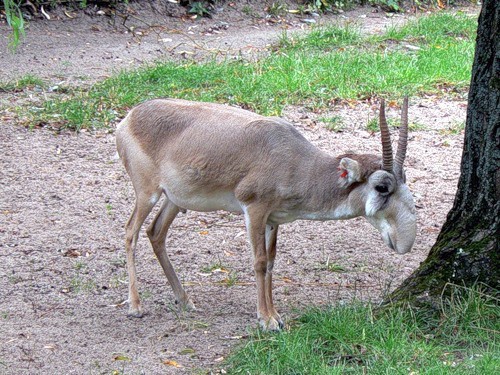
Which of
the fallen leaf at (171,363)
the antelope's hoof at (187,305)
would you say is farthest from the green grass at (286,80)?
the fallen leaf at (171,363)

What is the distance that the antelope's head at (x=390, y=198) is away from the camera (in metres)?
5.04

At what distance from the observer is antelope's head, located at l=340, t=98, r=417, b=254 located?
5.04 meters

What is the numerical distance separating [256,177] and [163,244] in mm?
967

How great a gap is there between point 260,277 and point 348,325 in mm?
787

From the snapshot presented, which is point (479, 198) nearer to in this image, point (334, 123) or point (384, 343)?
point (384, 343)

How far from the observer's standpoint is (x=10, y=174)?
Answer: 26.5 ft

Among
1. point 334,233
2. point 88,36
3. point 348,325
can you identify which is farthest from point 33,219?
point 88,36

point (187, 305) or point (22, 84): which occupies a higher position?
point (187, 305)

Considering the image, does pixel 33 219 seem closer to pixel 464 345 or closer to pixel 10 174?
pixel 10 174

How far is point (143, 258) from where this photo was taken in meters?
6.49

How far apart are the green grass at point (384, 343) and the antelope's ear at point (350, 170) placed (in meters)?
0.76

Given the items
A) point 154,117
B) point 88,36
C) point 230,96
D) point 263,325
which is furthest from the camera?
point 88,36

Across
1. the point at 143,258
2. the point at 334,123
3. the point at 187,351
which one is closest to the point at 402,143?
the point at 187,351

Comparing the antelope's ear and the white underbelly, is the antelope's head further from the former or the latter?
the white underbelly
